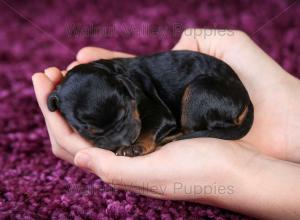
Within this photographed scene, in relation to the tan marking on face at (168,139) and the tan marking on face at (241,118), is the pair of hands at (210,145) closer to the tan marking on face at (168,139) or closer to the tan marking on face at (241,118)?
the tan marking on face at (241,118)

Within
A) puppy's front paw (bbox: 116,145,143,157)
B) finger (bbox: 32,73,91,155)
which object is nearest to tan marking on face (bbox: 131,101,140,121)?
puppy's front paw (bbox: 116,145,143,157)

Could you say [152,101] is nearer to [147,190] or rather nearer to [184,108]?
[184,108]

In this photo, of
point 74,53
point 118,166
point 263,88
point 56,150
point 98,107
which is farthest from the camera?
point 74,53

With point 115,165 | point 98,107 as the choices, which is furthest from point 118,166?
point 98,107

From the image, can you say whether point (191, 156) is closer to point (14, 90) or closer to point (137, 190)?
point (137, 190)

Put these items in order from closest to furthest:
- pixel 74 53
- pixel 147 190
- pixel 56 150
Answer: pixel 147 190 → pixel 56 150 → pixel 74 53

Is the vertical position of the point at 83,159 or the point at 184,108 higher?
the point at 184,108
